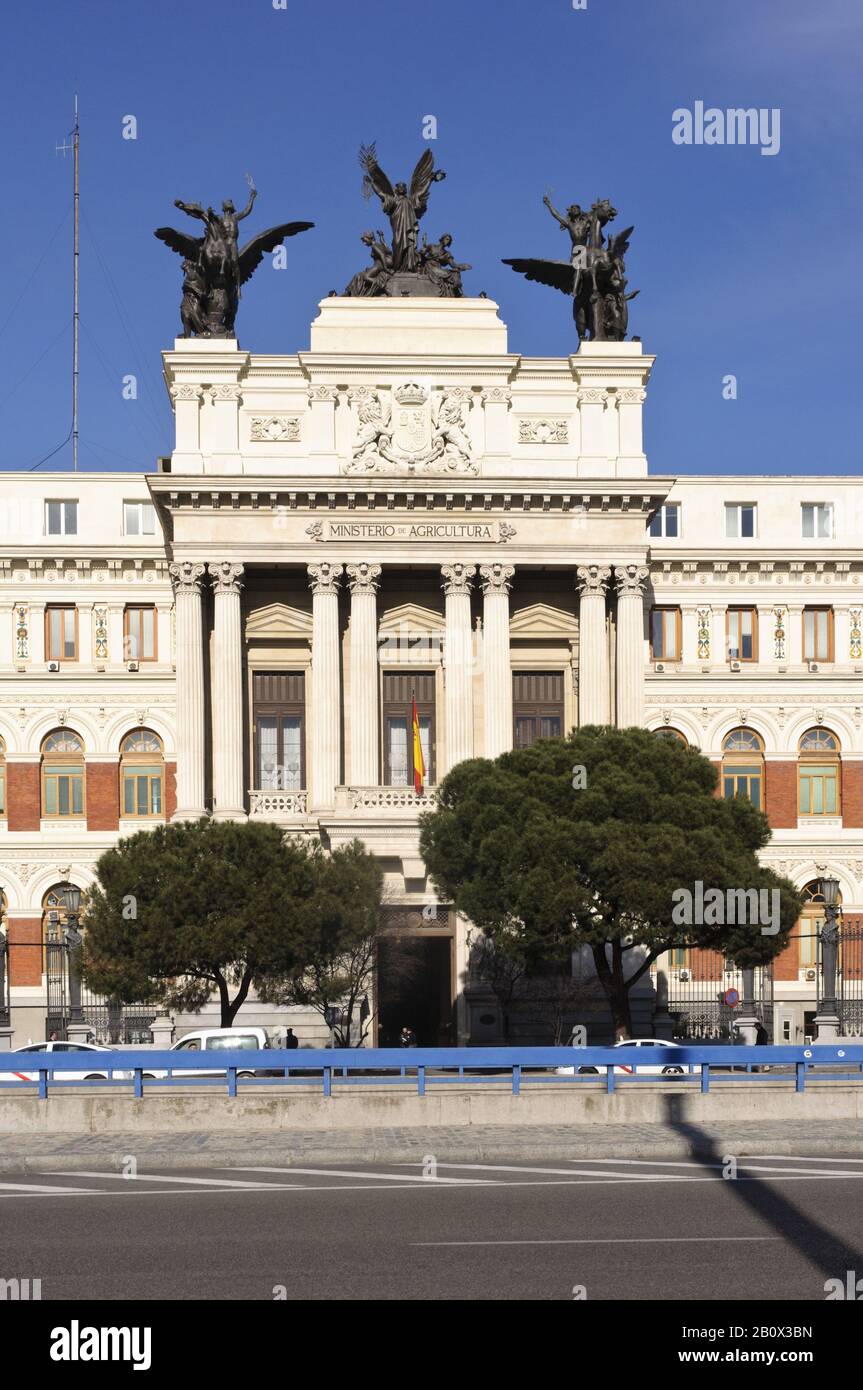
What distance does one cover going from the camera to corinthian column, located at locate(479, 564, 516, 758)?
58688mm

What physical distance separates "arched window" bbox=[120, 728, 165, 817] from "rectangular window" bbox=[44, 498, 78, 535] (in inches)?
304

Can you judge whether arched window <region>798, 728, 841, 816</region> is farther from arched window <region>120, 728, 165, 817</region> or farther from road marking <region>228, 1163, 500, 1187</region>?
road marking <region>228, 1163, 500, 1187</region>

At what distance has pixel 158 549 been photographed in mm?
64062

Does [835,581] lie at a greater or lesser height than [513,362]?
lesser

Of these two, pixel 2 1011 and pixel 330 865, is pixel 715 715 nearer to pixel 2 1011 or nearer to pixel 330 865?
pixel 330 865

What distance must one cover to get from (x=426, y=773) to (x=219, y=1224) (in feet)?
132

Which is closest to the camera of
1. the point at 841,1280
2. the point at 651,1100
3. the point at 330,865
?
the point at 841,1280

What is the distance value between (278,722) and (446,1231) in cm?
4240

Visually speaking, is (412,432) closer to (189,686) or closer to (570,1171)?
(189,686)

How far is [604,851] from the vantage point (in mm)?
46375

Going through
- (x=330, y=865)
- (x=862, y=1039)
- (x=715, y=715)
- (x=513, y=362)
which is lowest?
(x=862, y=1039)

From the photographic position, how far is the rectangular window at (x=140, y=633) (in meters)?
64.6

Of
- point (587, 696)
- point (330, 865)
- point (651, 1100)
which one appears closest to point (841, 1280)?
point (651, 1100)

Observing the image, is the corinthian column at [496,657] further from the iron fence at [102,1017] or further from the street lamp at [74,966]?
the street lamp at [74,966]
